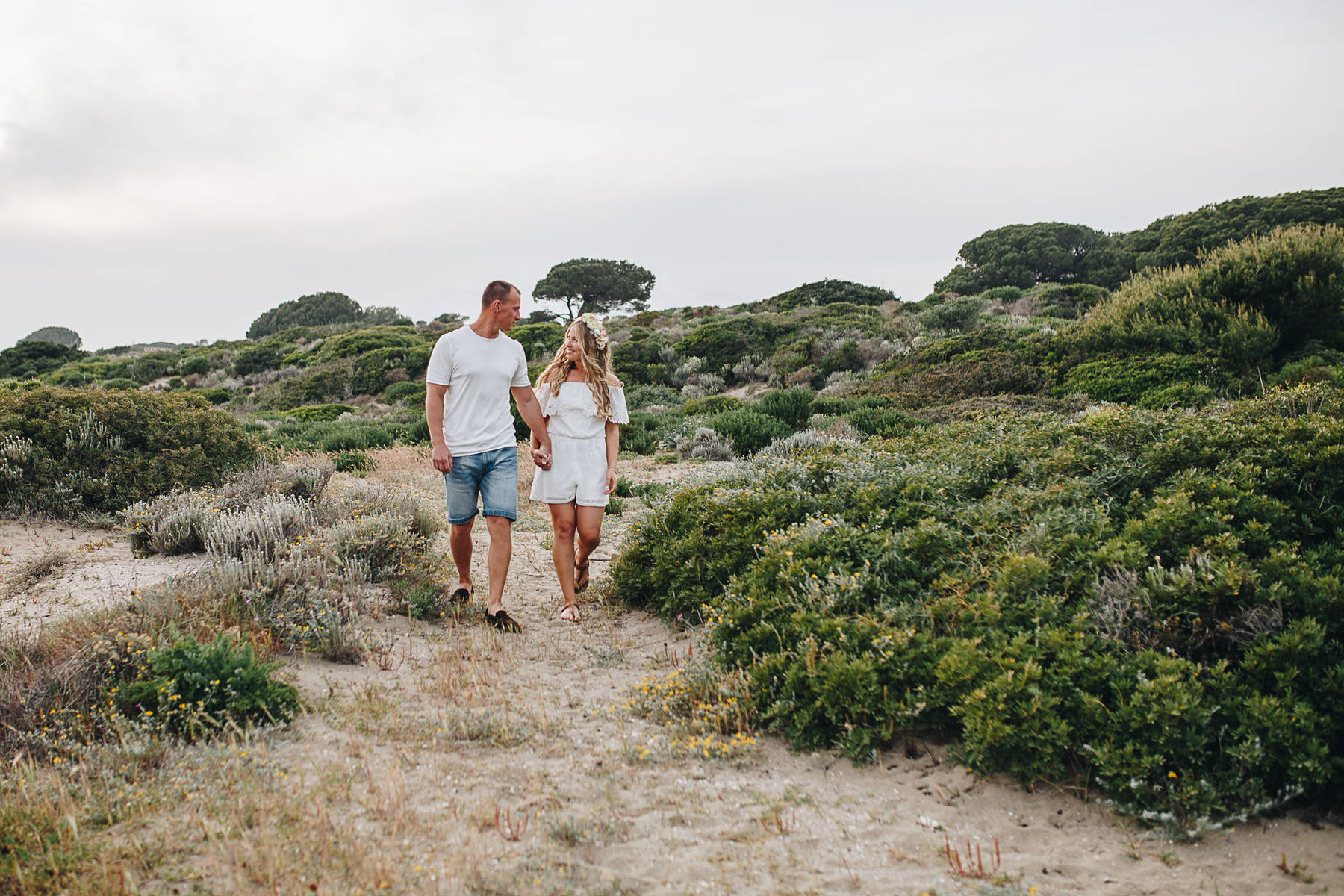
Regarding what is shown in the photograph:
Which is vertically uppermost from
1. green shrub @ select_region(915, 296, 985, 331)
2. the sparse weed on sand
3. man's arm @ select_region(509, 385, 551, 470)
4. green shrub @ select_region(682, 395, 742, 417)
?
green shrub @ select_region(915, 296, 985, 331)

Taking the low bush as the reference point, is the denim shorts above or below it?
above

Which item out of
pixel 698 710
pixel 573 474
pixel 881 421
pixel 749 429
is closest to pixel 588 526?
pixel 573 474

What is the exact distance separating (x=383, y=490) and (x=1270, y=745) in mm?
6499

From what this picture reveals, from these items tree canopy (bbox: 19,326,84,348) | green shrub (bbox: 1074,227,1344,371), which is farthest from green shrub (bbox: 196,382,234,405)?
tree canopy (bbox: 19,326,84,348)

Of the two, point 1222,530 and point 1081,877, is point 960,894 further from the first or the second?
point 1222,530

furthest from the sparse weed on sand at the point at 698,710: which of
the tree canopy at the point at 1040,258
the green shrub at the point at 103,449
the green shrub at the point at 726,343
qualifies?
the tree canopy at the point at 1040,258

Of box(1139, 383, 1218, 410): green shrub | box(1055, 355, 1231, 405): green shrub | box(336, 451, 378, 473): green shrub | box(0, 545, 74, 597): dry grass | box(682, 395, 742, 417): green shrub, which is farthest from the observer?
box(682, 395, 742, 417): green shrub

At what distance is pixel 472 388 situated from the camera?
5.05 m

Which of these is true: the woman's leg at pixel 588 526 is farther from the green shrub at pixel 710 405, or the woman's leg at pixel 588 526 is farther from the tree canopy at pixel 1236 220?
the tree canopy at pixel 1236 220

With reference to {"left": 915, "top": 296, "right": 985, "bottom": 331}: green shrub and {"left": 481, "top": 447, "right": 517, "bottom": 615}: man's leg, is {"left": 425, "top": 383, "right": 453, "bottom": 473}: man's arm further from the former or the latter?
{"left": 915, "top": 296, "right": 985, "bottom": 331}: green shrub

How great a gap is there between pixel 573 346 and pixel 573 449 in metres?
0.76

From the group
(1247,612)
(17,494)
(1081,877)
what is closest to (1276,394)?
(1247,612)

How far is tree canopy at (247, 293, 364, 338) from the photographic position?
53.4 meters

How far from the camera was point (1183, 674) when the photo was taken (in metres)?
2.92
